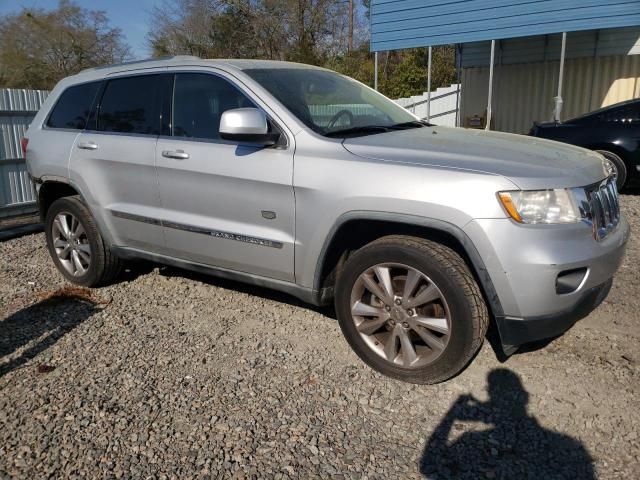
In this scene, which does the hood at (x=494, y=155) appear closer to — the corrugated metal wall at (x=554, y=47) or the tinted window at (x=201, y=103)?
the tinted window at (x=201, y=103)

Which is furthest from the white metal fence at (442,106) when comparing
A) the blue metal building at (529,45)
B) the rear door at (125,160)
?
the rear door at (125,160)

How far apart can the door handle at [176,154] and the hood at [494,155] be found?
1211 mm

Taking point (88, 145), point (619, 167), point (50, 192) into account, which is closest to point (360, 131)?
point (88, 145)

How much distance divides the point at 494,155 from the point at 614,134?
19.5ft

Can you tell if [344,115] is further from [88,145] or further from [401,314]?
[88,145]

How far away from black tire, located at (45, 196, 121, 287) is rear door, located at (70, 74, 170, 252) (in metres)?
0.15

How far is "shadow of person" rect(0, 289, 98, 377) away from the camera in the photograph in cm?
372

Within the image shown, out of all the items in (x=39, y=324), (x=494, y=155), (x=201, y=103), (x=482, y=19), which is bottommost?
(x=39, y=324)

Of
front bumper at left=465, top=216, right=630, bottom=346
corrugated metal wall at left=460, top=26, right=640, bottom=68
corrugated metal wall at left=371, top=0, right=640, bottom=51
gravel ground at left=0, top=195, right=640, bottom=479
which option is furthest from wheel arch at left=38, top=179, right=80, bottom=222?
corrugated metal wall at left=460, top=26, right=640, bottom=68

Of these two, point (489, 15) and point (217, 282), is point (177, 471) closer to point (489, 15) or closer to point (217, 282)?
point (217, 282)

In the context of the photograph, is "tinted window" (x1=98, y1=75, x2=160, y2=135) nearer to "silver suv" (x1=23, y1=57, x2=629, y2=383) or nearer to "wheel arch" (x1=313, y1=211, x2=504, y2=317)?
"silver suv" (x1=23, y1=57, x2=629, y2=383)

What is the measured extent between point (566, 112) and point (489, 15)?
358 centimetres

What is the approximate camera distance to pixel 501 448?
2621 mm

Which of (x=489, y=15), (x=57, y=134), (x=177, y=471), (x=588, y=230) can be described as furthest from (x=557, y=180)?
(x=489, y=15)
